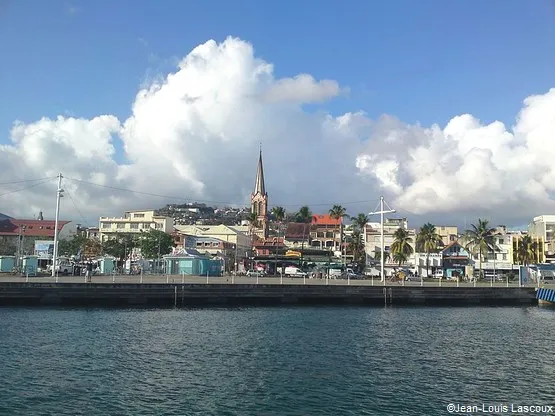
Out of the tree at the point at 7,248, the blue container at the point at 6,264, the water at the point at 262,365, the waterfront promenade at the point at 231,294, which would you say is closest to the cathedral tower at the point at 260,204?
the tree at the point at 7,248

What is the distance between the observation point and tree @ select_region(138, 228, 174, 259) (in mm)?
106125

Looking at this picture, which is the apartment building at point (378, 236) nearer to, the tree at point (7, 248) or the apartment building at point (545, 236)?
the apartment building at point (545, 236)

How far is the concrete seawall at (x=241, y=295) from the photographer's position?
167 feet

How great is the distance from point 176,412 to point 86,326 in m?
21.5

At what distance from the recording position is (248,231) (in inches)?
6555

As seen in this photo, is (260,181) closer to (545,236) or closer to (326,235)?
(326,235)

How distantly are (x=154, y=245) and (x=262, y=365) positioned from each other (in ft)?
272

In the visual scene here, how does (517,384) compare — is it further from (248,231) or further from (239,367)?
(248,231)

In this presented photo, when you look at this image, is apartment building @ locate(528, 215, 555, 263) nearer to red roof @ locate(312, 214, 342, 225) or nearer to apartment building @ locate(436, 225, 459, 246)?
apartment building @ locate(436, 225, 459, 246)

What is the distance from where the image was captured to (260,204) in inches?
6924

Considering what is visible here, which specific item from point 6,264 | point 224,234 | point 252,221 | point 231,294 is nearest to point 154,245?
point 224,234

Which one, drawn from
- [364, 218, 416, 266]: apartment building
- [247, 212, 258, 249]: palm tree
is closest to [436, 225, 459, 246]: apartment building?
[364, 218, 416, 266]: apartment building

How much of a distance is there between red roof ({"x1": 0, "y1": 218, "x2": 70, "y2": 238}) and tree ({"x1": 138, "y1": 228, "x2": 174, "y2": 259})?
3955 cm

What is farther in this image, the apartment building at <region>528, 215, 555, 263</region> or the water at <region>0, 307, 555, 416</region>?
the apartment building at <region>528, 215, 555, 263</region>
